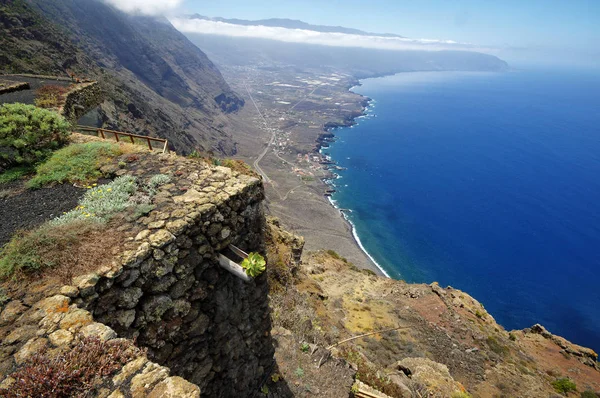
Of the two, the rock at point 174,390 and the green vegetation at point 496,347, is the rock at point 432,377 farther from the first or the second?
the rock at point 174,390

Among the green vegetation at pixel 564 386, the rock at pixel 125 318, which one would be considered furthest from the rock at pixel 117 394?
the green vegetation at pixel 564 386

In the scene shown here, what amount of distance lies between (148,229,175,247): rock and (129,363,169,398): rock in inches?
99.5

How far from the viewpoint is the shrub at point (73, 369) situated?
438cm

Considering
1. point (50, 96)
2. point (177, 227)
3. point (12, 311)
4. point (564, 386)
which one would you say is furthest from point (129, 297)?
point (564, 386)

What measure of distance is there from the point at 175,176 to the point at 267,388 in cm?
801

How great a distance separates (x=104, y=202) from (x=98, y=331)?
168 inches

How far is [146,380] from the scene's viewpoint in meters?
4.86

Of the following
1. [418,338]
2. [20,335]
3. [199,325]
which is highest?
[20,335]

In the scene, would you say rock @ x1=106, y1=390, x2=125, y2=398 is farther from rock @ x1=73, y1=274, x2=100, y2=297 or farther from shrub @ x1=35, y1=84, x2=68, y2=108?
shrub @ x1=35, y1=84, x2=68, y2=108

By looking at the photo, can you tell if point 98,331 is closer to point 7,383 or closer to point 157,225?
point 7,383

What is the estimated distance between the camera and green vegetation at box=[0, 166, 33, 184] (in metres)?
10.2

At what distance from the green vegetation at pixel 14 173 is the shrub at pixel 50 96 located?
12.2m

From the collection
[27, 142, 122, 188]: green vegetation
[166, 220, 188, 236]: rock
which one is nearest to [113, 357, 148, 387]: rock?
[166, 220, 188, 236]: rock

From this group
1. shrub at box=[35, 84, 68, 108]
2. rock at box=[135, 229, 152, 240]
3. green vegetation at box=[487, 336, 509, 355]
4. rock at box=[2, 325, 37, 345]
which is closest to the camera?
rock at box=[2, 325, 37, 345]
